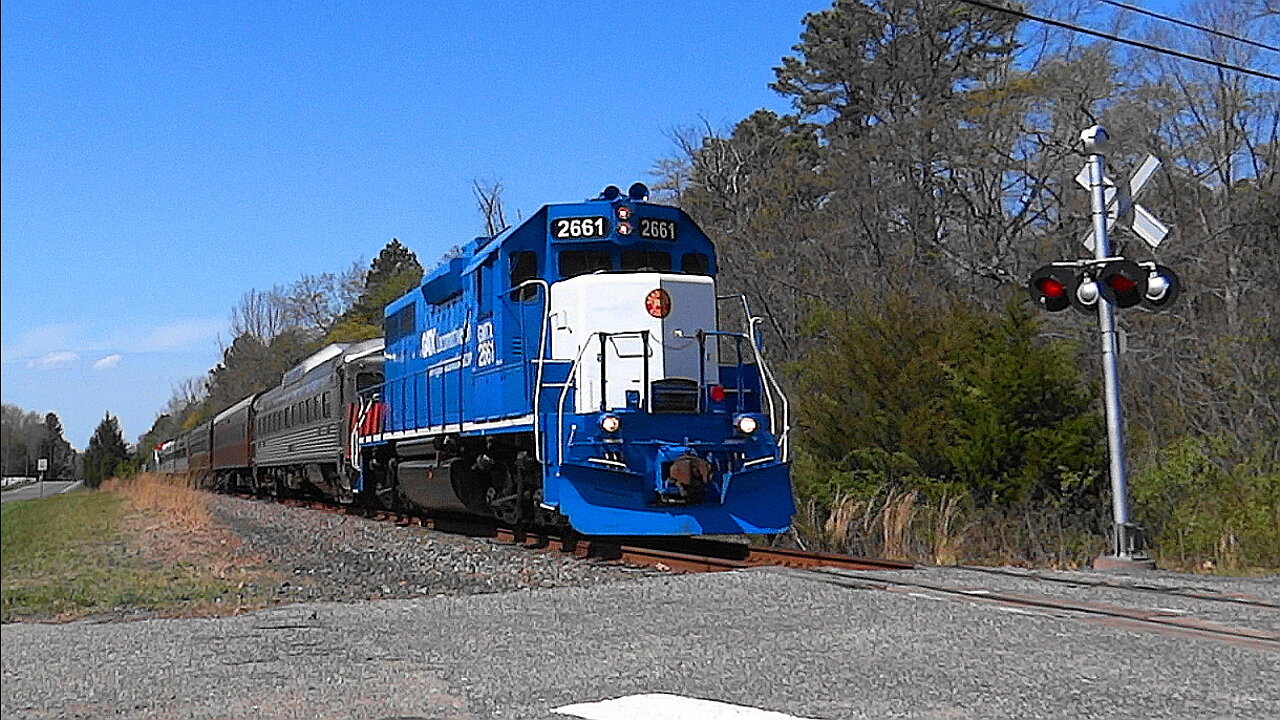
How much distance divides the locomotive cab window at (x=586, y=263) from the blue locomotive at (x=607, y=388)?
0.01 meters

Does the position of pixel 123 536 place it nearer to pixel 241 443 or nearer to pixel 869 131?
pixel 241 443

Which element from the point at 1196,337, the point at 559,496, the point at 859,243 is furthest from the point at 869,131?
the point at 559,496

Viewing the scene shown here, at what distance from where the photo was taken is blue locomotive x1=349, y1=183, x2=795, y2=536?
11531 mm

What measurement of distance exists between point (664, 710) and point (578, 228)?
28.0ft

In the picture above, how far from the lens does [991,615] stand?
7629 mm

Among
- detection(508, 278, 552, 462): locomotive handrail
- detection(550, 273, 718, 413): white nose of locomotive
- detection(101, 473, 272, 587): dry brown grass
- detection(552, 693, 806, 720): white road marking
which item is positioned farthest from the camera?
detection(101, 473, 272, 587): dry brown grass

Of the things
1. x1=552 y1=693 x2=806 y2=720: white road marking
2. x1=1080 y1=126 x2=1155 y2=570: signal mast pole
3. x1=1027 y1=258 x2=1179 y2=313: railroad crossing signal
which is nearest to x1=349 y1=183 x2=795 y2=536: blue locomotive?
x1=1027 y1=258 x2=1179 y2=313: railroad crossing signal

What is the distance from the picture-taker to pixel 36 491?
8.70 ft

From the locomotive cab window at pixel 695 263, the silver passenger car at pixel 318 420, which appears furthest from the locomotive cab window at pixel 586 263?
the silver passenger car at pixel 318 420

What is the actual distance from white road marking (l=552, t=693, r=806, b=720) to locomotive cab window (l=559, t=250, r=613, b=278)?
26.5 ft

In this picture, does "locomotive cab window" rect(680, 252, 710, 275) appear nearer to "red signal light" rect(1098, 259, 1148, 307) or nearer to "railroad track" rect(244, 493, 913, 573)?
"railroad track" rect(244, 493, 913, 573)

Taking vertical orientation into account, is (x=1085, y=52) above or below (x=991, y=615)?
above

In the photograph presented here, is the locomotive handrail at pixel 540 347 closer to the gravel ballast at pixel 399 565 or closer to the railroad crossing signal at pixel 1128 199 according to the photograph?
the gravel ballast at pixel 399 565

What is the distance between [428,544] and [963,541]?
234 inches
